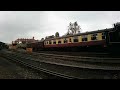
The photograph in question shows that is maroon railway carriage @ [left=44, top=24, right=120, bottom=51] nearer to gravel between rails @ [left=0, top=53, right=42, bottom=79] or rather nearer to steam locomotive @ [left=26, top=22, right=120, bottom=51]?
steam locomotive @ [left=26, top=22, right=120, bottom=51]

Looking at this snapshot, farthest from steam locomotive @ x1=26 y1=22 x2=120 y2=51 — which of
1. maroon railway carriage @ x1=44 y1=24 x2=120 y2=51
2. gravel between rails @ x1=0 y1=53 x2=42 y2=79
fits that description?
gravel between rails @ x1=0 y1=53 x2=42 y2=79

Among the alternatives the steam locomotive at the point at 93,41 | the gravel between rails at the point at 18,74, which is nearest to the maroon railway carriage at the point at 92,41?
the steam locomotive at the point at 93,41

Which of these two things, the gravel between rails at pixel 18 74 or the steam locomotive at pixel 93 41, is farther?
the steam locomotive at pixel 93 41

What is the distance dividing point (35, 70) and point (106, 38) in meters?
8.95

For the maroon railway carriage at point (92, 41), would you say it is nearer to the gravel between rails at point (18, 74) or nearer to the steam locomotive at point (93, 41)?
the steam locomotive at point (93, 41)

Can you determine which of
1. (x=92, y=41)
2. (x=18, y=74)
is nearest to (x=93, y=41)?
(x=92, y=41)

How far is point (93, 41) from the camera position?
1981cm

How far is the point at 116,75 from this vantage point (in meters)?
9.20

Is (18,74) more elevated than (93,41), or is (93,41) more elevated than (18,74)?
(93,41)

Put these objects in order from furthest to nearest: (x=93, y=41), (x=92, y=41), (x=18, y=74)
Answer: (x=92, y=41) < (x=93, y=41) < (x=18, y=74)

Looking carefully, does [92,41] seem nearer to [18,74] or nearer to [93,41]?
[93,41]

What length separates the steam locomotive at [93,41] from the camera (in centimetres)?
1639
